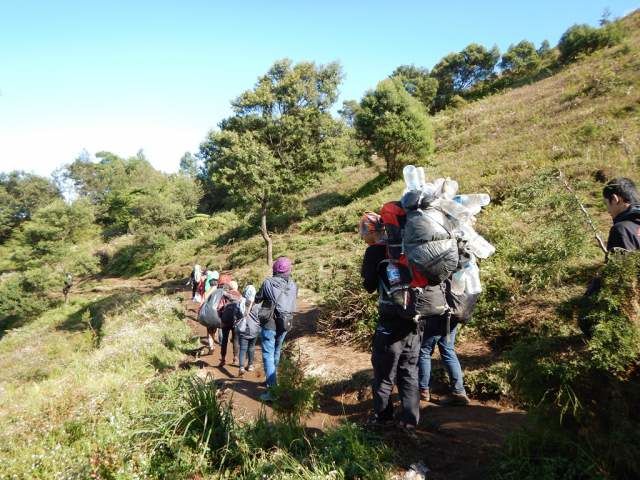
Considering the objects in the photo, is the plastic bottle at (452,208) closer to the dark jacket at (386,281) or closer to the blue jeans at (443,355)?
the dark jacket at (386,281)

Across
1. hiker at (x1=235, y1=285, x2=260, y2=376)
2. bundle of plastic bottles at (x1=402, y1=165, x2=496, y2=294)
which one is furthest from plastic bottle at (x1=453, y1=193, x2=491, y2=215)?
hiker at (x1=235, y1=285, x2=260, y2=376)

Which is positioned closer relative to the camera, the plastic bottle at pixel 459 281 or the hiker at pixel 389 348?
the hiker at pixel 389 348

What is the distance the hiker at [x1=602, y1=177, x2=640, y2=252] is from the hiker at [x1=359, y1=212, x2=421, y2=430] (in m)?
1.66

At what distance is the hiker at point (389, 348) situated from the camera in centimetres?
323

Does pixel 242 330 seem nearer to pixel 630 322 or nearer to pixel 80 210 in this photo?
pixel 630 322

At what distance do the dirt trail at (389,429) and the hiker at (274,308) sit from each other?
620mm

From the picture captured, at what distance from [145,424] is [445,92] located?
1716 inches

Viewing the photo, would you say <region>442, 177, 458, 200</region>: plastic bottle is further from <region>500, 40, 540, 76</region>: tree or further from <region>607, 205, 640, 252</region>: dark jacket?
<region>500, 40, 540, 76</region>: tree

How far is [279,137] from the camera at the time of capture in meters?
14.6

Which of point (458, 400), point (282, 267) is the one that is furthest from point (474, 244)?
point (282, 267)

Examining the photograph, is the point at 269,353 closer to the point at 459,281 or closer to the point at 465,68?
the point at 459,281

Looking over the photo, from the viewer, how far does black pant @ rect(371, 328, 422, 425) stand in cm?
324

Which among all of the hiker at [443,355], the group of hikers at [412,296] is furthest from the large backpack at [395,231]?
the hiker at [443,355]

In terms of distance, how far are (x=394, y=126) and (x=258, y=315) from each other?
55.2 ft
